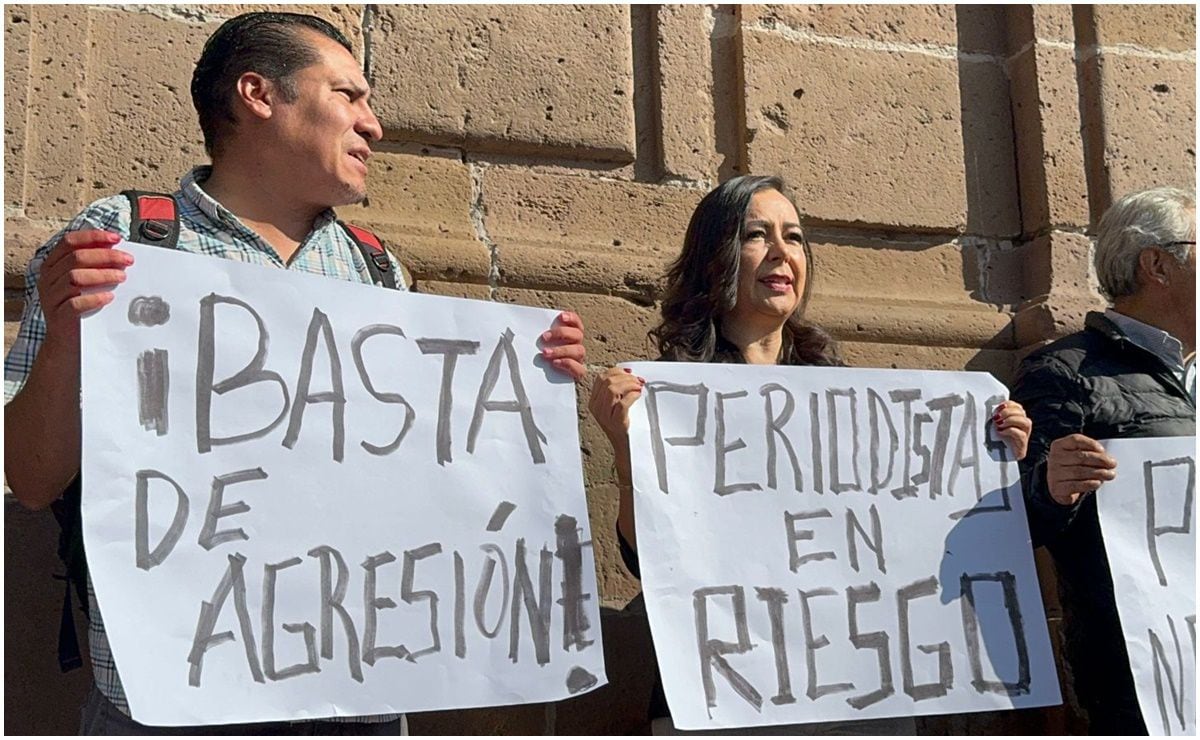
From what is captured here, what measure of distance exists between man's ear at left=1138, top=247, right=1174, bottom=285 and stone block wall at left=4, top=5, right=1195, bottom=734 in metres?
0.59

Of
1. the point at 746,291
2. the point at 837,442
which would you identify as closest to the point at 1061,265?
the point at 746,291

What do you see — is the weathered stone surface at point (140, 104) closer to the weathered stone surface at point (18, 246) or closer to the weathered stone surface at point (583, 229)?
the weathered stone surface at point (18, 246)

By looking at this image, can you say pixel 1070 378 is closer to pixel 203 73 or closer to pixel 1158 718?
pixel 1158 718

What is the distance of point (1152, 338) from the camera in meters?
3.42

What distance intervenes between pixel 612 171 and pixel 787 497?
4.68ft

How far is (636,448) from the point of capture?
2701mm

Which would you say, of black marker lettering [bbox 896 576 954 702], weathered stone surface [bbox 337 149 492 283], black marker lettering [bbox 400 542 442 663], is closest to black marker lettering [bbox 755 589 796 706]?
black marker lettering [bbox 896 576 954 702]

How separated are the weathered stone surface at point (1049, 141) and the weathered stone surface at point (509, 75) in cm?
115

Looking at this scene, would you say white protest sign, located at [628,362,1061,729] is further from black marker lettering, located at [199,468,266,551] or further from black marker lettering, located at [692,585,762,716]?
black marker lettering, located at [199,468,266,551]

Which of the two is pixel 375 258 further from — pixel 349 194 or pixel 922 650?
pixel 922 650

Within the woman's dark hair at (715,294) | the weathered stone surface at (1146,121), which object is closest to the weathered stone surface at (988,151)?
the weathered stone surface at (1146,121)

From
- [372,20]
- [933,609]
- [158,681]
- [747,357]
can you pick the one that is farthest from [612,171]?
[158,681]

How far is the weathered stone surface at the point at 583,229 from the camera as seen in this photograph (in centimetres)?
376

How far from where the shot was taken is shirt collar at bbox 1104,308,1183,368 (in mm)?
3391
